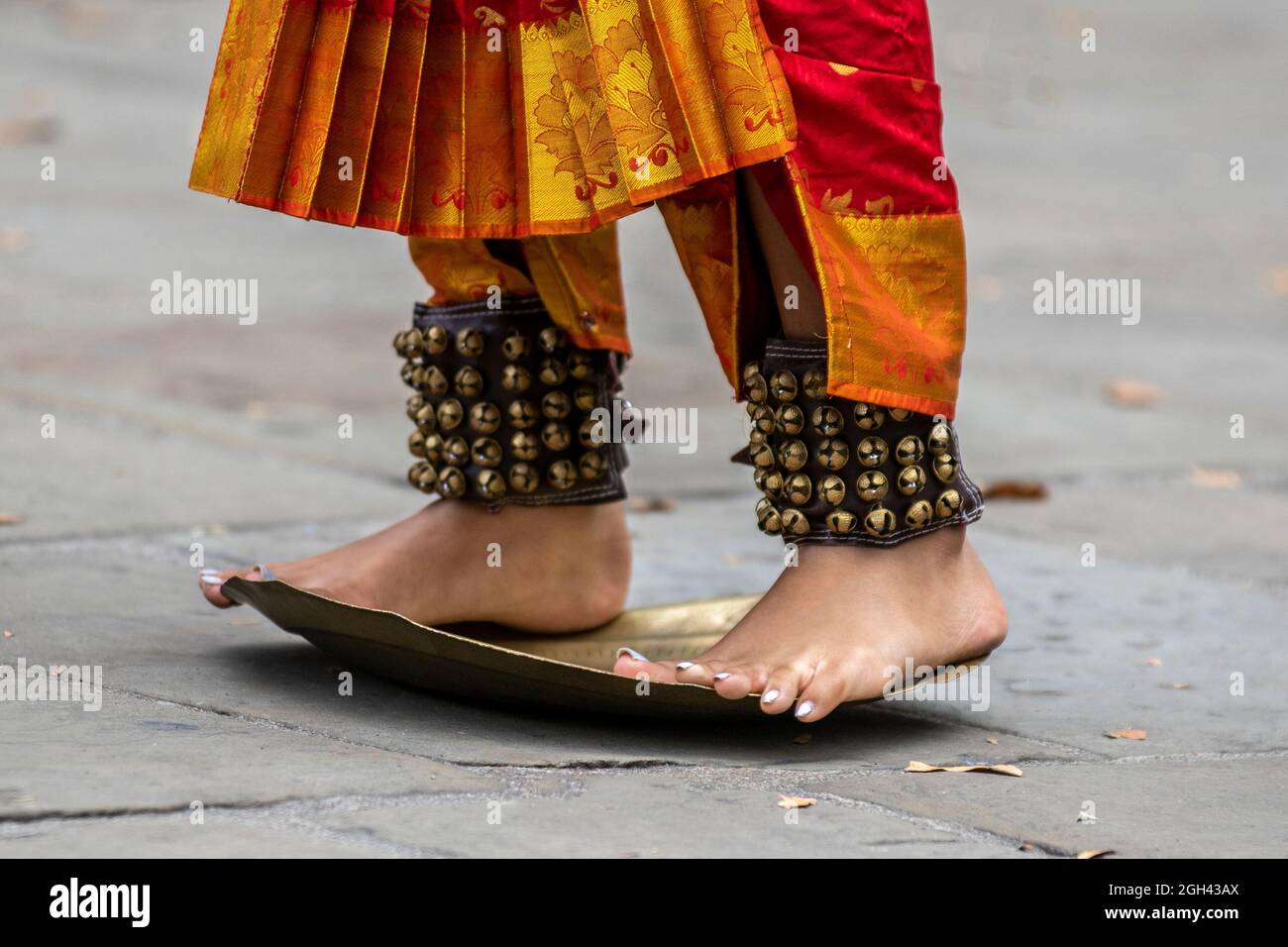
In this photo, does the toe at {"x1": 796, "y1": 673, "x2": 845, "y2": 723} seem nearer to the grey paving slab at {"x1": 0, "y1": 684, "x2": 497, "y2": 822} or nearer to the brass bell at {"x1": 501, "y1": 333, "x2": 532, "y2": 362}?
the grey paving slab at {"x1": 0, "y1": 684, "x2": 497, "y2": 822}

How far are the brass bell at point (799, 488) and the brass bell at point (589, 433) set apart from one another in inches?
10.3

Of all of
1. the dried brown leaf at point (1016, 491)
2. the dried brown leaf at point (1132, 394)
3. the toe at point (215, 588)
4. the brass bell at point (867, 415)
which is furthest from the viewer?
the dried brown leaf at point (1132, 394)

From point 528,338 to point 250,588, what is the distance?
15.1 inches

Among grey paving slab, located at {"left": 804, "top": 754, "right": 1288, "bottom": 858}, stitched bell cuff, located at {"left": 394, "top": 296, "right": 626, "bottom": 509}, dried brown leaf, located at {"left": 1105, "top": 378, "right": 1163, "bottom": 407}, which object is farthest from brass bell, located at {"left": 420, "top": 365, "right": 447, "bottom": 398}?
dried brown leaf, located at {"left": 1105, "top": 378, "right": 1163, "bottom": 407}

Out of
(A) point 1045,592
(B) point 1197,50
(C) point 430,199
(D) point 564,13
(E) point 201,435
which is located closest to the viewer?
(D) point 564,13

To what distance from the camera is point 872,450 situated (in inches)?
63.4

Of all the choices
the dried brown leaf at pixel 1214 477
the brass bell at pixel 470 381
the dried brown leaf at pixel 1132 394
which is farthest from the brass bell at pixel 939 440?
the dried brown leaf at pixel 1132 394

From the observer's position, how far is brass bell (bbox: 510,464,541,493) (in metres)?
1.81

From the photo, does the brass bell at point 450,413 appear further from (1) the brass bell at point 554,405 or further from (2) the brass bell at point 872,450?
(2) the brass bell at point 872,450

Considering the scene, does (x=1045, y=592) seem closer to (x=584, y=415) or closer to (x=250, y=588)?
(x=584, y=415)

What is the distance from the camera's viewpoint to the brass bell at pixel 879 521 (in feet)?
5.30

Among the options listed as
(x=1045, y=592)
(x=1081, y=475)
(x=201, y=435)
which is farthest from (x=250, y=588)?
(x=1081, y=475)

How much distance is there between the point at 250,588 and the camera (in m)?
1.63
